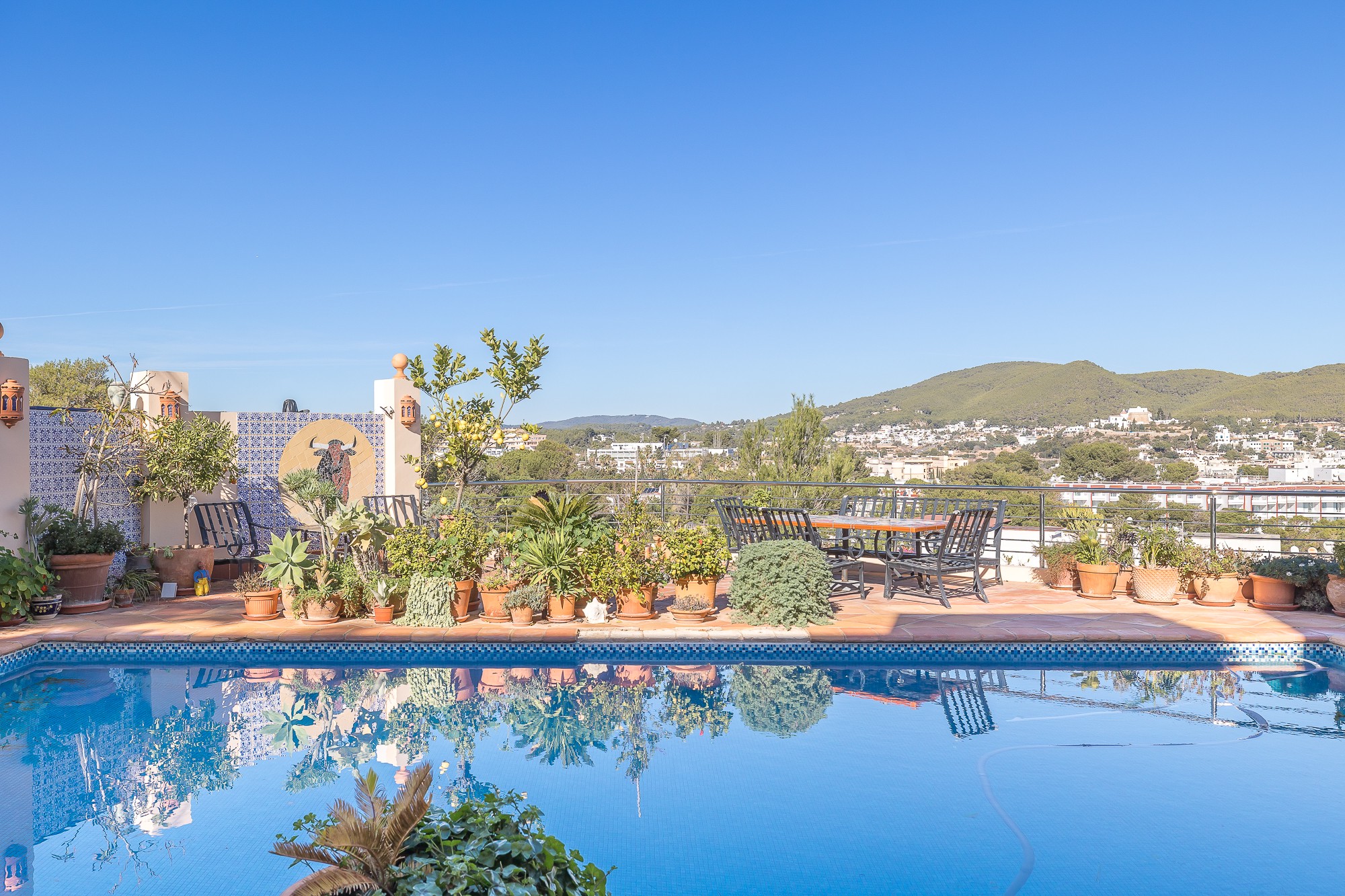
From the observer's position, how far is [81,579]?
6.67 meters

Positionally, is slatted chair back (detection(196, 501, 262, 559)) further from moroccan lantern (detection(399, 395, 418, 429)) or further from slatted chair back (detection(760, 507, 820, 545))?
slatted chair back (detection(760, 507, 820, 545))

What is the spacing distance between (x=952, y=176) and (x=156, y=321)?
1685cm

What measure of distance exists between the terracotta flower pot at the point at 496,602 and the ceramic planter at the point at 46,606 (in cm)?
323

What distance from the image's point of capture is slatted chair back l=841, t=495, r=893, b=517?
792 centimetres

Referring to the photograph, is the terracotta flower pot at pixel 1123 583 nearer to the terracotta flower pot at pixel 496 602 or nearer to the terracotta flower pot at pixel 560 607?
the terracotta flower pot at pixel 560 607

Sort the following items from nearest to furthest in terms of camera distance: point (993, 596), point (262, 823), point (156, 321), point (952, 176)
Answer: point (262, 823) → point (993, 596) → point (156, 321) → point (952, 176)

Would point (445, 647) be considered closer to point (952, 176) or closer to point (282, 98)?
point (282, 98)

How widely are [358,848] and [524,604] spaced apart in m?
4.29

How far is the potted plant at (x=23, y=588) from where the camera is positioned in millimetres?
6023

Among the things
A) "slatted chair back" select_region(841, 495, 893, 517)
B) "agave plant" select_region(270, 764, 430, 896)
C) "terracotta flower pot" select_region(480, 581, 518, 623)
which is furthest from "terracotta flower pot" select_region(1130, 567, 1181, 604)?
"agave plant" select_region(270, 764, 430, 896)

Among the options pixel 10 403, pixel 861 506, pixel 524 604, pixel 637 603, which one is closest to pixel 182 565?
pixel 10 403

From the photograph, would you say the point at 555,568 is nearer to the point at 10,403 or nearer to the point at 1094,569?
the point at 10,403

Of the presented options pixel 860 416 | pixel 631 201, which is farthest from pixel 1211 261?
pixel 860 416

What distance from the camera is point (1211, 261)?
23422mm
